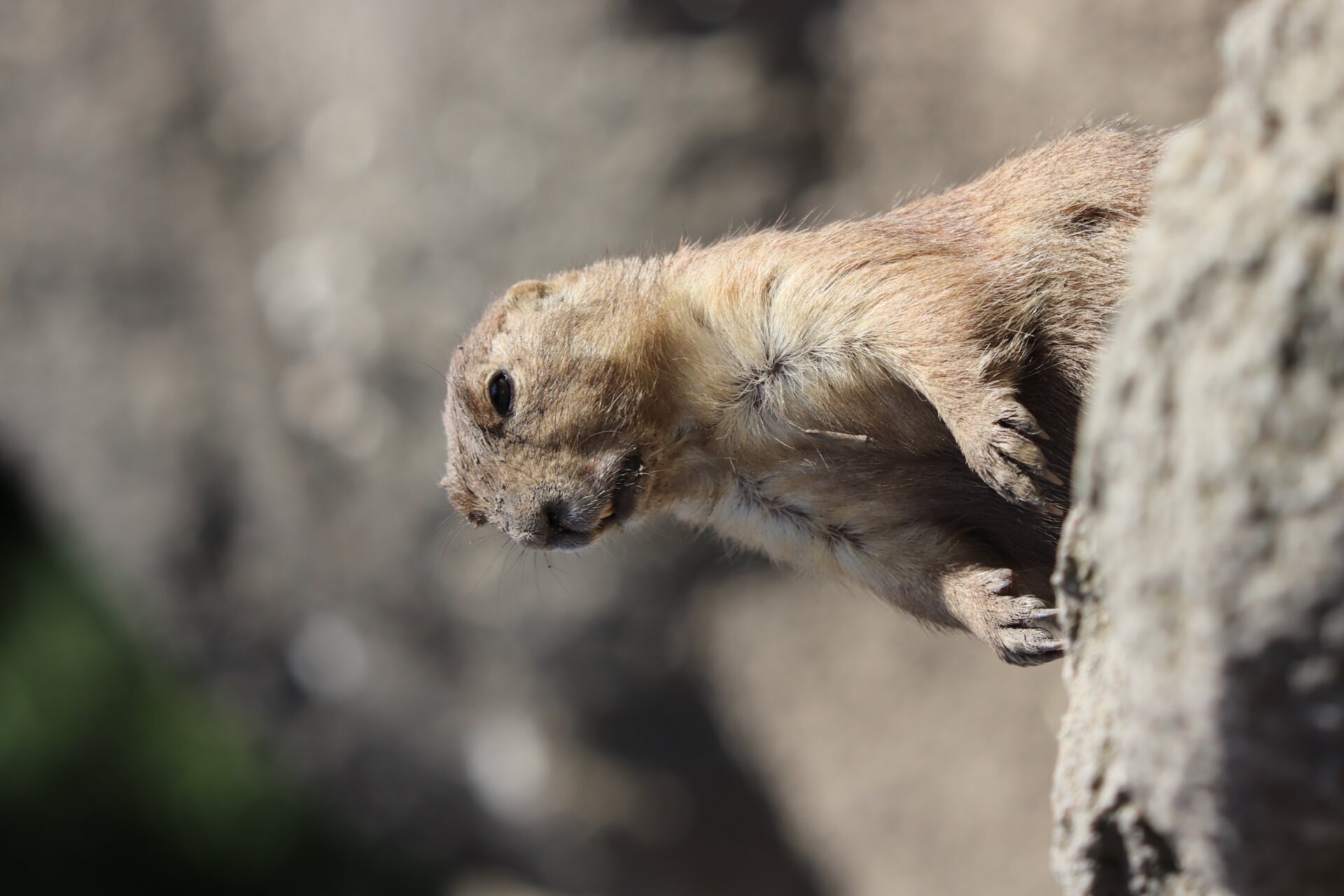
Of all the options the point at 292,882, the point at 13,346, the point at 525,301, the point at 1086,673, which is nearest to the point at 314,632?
the point at 292,882

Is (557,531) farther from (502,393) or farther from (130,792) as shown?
(130,792)

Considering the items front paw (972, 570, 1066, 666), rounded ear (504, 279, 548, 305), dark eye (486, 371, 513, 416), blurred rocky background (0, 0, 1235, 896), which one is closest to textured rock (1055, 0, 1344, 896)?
front paw (972, 570, 1066, 666)

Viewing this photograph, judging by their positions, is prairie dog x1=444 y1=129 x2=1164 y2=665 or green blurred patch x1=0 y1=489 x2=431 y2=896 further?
green blurred patch x1=0 y1=489 x2=431 y2=896

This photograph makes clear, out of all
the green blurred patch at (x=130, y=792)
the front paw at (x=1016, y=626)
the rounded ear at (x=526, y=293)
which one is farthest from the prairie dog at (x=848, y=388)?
the green blurred patch at (x=130, y=792)

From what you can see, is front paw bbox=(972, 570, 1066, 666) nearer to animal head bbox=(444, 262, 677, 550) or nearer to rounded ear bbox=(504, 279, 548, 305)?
animal head bbox=(444, 262, 677, 550)

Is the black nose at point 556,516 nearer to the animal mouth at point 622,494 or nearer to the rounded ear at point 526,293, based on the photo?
the animal mouth at point 622,494

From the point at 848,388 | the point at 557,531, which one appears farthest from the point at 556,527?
the point at 848,388

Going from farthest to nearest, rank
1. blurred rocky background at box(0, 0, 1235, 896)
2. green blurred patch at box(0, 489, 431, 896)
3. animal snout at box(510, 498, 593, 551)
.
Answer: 1. green blurred patch at box(0, 489, 431, 896)
2. blurred rocky background at box(0, 0, 1235, 896)
3. animal snout at box(510, 498, 593, 551)
